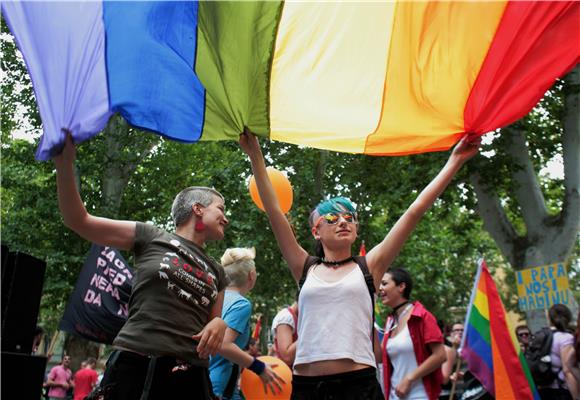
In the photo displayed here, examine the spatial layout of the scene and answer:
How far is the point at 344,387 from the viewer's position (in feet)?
12.0

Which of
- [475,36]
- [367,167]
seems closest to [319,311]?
[475,36]

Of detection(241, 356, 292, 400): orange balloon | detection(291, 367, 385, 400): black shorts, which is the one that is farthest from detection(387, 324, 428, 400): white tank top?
detection(291, 367, 385, 400): black shorts

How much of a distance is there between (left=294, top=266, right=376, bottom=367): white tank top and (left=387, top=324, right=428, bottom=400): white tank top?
7.53ft

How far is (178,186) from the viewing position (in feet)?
66.3

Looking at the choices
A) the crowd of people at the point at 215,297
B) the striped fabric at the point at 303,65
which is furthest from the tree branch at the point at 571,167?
the crowd of people at the point at 215,297

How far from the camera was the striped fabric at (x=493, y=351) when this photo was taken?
24.3ft

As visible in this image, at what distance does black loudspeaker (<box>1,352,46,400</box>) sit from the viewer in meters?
3.29

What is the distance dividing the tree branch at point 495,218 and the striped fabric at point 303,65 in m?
11.8

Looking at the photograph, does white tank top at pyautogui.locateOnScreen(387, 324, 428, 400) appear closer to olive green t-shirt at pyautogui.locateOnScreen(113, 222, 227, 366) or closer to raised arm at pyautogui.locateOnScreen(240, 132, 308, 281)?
raised arm at pyautogui.locateOnScreen(240, 132, 308, 281)

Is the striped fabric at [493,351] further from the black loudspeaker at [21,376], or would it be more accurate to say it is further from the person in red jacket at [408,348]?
the black loudspeaker at [21,376]

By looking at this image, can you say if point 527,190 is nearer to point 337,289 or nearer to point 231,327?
point 231,327

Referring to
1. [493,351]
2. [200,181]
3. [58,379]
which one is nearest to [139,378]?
[493,351]

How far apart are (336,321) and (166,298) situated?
86 centimetres

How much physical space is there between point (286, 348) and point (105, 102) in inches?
118
